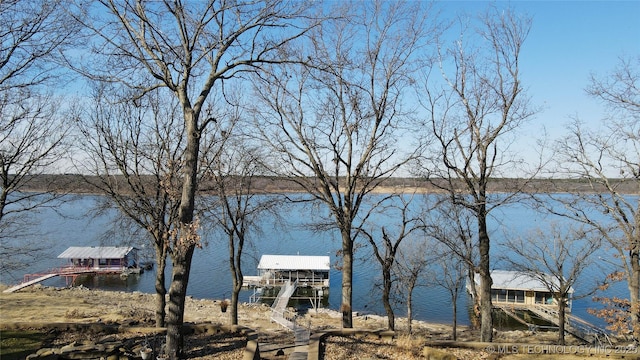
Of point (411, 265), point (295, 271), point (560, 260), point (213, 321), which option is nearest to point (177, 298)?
point (213, 321)

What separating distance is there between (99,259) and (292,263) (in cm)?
2040

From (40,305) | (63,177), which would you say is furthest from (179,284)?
(40,305)

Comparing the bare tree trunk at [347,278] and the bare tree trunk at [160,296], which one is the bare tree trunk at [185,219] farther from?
the bare tree trunk at [347,278]

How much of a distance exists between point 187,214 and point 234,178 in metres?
8.31

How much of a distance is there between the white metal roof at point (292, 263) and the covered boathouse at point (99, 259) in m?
12.6

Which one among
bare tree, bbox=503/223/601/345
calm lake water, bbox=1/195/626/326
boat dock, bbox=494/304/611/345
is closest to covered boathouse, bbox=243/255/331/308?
calm lake water, bbox=1/195/626/326

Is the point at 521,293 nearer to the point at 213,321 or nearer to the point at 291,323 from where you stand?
the point at 291,323

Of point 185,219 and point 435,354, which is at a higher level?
point 185,219

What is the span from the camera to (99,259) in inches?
1665

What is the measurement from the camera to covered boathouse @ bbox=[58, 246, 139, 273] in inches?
1547

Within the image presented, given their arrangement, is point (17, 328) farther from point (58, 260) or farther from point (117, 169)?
point (58, 260)

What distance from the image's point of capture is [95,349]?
8.60 meters

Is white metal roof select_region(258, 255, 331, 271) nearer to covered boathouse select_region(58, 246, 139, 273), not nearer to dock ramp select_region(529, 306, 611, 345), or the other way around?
covered boathouse select_region(58, 246, 139, 273)

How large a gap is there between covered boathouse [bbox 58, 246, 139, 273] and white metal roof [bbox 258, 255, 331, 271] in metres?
12.6
